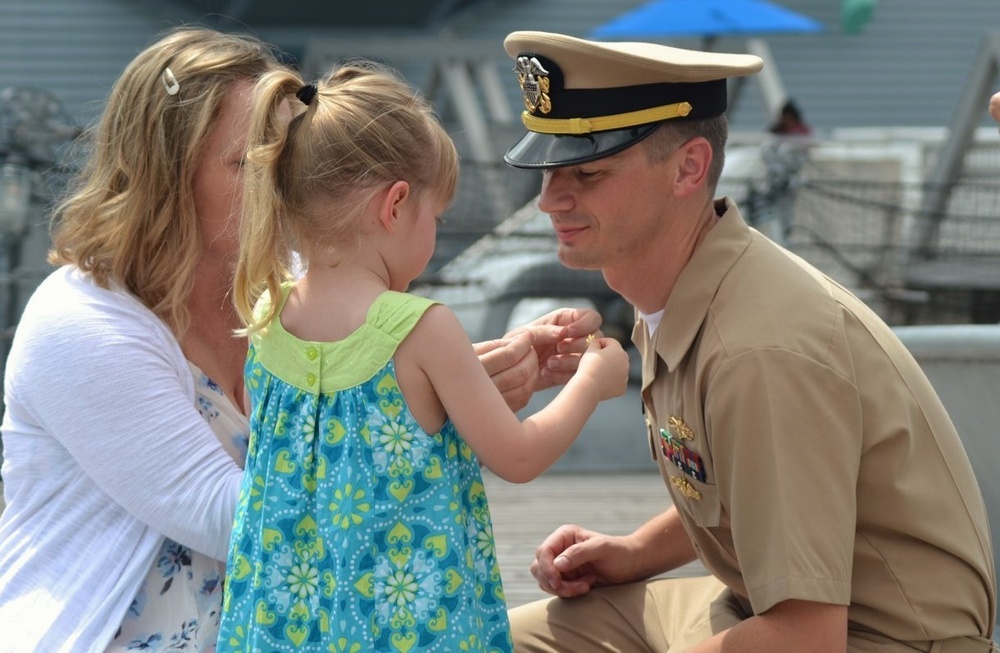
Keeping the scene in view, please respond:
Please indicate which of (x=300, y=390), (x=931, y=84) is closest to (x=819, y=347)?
(x=300, y=390)

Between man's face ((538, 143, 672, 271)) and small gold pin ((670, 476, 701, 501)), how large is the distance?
0.37 meters

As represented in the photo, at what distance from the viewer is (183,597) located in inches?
92.8

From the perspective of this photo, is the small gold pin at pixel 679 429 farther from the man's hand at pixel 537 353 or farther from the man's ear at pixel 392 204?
the man's ear at pixel 392 204

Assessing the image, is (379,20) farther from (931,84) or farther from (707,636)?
(707,636)

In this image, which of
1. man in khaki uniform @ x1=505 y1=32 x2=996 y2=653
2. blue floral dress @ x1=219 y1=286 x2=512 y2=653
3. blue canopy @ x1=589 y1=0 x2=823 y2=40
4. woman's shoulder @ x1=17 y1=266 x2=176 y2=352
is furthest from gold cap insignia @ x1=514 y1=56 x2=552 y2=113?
blue canopy @ x1=589 y1=0 x2=823 y2=40

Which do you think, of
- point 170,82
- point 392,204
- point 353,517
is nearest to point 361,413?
point 353,517

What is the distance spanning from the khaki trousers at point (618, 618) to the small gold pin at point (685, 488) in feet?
1.18

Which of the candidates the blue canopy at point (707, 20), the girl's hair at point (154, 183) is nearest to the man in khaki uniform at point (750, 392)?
the girl's hair at point (154, 183)

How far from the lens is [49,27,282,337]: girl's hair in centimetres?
240

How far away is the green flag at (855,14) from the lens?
16250 mm

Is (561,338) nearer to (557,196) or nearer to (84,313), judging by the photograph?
(557,196)

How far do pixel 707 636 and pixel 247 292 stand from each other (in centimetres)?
96

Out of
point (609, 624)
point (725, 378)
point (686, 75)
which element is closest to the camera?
point (725, 378)

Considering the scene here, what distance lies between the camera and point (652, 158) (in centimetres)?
222
